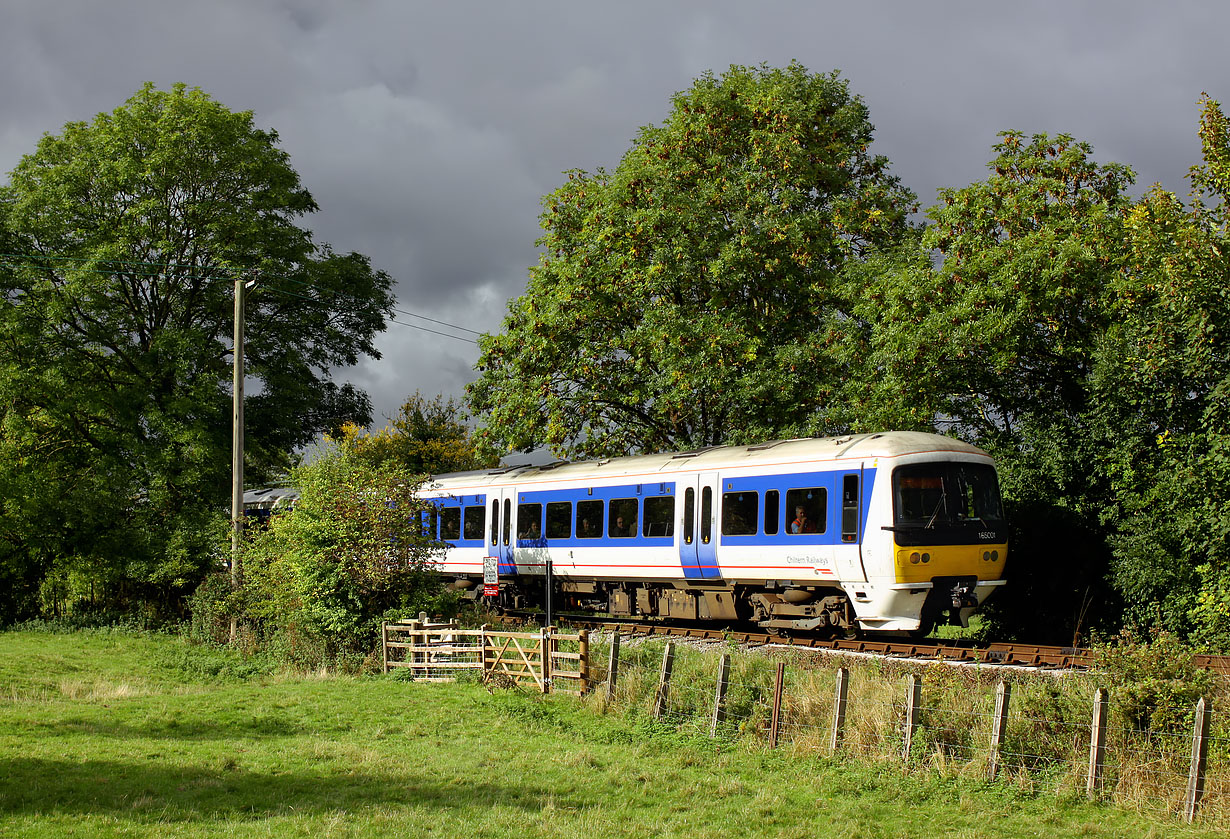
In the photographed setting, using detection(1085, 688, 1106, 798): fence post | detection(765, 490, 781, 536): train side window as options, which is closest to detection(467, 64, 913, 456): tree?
detection(765, 490, 781, 536): train side window

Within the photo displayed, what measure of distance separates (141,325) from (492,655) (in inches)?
761

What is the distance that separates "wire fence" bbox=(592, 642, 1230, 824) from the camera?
9.91 m

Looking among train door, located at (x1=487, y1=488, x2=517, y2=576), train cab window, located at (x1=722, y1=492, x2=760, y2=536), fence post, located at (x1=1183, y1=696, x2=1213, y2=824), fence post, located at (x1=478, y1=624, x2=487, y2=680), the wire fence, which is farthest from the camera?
train door, located at (x1=487, y1=488, x2=517, y2=576)

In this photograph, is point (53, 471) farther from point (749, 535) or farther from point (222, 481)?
point (749, 535)

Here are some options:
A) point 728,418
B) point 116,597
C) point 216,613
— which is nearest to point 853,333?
point 728,418

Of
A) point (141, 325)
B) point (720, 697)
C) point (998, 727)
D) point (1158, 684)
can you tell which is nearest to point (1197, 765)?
point (1158, 684)

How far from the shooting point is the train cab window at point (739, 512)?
58.3ft

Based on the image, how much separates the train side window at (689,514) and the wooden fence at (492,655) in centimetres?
300

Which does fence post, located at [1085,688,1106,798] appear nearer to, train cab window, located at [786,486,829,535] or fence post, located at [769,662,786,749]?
fence post, located at [769,662,786,749]

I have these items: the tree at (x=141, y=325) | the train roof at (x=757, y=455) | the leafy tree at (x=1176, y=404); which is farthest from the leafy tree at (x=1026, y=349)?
the tree at (x=141, y=325)

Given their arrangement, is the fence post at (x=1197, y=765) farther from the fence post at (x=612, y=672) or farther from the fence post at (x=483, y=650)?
the fence post at (x=483, y=650)

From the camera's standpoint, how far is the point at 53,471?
28297 millimetres

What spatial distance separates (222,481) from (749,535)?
17.5 metres

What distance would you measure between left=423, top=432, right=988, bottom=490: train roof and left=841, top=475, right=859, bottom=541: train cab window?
1.30 ft
